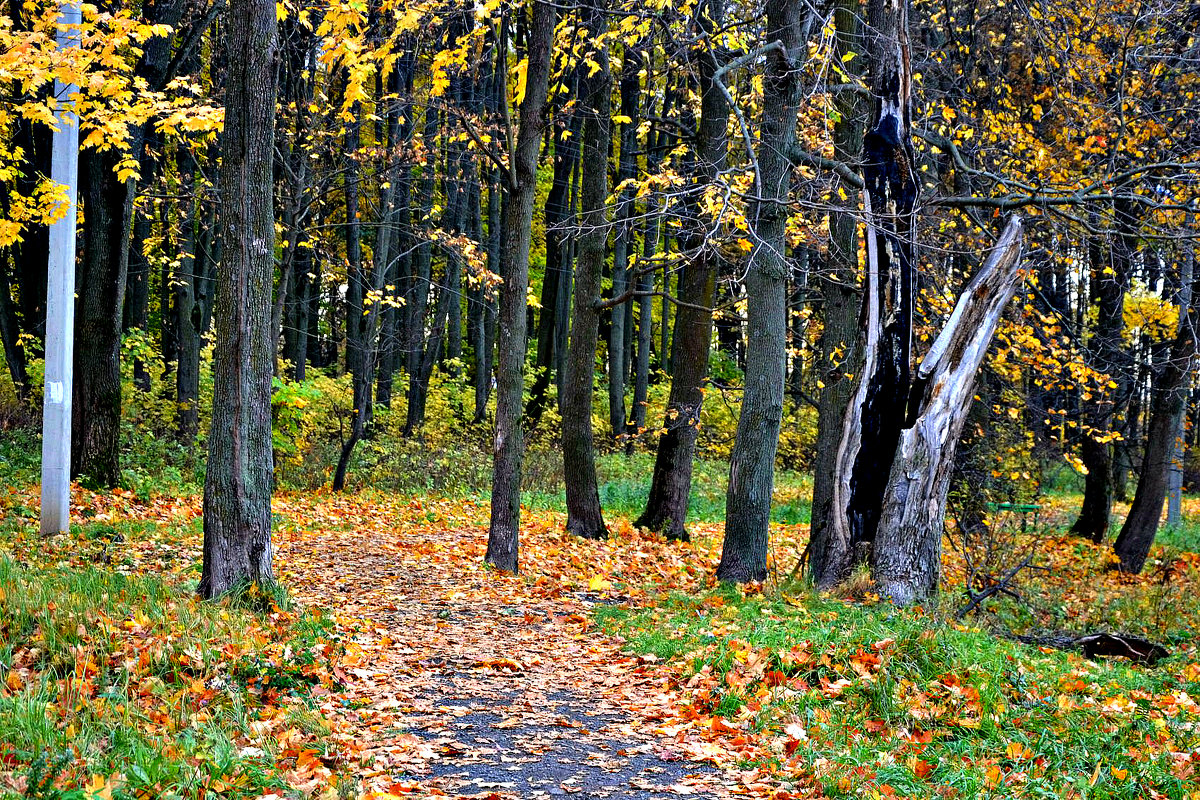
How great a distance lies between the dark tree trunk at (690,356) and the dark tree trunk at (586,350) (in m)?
1.19

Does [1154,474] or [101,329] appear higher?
[101,329]

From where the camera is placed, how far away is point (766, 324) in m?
10.1

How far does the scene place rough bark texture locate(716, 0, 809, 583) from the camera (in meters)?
10.0

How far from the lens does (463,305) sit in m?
36.7

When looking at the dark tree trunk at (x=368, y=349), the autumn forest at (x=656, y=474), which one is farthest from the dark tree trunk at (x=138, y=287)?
the dark tree trunk at (x=368, y=349)

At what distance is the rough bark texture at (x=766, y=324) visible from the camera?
10008 mm

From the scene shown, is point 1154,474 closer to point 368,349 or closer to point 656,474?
point 656,474

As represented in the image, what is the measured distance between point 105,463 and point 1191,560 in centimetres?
1766

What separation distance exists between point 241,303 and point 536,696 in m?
3.74

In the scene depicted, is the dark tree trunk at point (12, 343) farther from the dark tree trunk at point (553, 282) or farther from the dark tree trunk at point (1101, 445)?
the dark tree trunk at point (1101, 445)

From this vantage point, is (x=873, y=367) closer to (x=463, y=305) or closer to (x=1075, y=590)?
(x=1075, y=590)

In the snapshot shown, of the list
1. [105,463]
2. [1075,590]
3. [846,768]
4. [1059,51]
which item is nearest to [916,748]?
[846,768]

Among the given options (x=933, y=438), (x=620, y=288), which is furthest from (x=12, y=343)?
(x=933, y=438)

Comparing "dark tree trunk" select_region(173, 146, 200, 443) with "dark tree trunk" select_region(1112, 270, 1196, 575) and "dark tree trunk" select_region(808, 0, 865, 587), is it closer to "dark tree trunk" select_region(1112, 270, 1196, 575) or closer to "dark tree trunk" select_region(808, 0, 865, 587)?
"dark tree trunk" select_region(808, 0, 865, 587)
